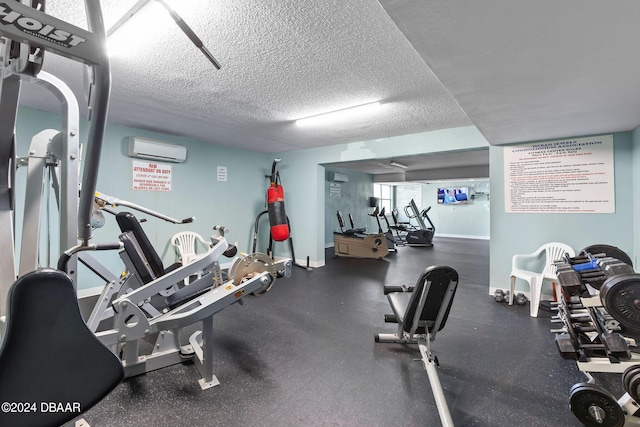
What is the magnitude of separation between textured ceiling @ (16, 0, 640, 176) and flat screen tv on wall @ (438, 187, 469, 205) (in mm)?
6999

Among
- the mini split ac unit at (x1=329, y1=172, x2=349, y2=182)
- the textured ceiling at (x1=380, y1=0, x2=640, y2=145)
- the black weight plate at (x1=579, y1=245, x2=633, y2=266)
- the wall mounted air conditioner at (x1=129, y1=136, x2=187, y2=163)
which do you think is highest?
the mini split ac unit at (x1=329, y1=172, x2=349, y2=182)

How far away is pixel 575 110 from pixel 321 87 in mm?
1968

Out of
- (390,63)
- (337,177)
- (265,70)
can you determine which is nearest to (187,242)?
(265,70)

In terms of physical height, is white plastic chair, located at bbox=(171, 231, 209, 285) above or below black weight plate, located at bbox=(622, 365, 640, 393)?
above

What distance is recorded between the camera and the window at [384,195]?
32.3ft

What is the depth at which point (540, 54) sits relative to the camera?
1.40 metres

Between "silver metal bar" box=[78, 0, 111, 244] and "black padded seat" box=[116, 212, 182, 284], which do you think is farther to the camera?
"black padded seat" box=[116, 212, 182, 284]

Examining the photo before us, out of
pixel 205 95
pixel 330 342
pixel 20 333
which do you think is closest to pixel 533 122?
pixel 330 342

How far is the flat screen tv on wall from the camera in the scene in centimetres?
965

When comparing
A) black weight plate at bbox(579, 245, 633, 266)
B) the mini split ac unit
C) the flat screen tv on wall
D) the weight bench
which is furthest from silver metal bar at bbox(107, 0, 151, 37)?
the flat screen tv on wall

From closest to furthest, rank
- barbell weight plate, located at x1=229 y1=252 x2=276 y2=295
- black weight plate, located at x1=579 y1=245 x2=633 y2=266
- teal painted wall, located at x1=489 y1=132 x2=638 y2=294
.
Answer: barbell weight plate, located at x1=229 y1=252 x2=276 y2=295
black weight plate, located at x1=579 y1=245 x2=633 y2=266
teal painted wall, located at x1=489 y1=132 x2=638 y2=294

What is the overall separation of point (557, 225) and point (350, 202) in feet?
17.7

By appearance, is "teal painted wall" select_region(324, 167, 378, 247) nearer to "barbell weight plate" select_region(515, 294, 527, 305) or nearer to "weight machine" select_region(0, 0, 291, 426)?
"barbell weight plate" select_region(515, 294, 527, 305)

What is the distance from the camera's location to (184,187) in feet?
14.1
